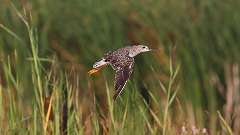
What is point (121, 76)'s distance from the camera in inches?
112

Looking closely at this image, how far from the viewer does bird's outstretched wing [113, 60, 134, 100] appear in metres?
2.72

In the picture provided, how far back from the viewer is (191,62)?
671cm

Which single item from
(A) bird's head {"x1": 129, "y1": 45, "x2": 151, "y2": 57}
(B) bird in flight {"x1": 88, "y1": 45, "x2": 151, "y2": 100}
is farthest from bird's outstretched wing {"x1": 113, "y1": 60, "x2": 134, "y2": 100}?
(A) bird's head {"x1": 129, "y1": 45, "x2": 151, "y2": 57}

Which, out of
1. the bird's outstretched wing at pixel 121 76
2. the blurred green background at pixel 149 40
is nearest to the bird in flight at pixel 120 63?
the bird's outstretched wing at pixel 121 76

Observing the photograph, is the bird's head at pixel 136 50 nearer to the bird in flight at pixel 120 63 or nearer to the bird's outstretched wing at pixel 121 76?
the bird in flight at pixel 120 63

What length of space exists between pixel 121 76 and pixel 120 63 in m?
0.17

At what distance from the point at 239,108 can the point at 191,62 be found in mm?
780

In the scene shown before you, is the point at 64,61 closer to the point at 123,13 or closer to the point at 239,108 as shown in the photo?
the point at 123,13

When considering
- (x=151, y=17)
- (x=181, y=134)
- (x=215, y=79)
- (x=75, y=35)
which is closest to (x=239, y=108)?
(x=215, y=79)

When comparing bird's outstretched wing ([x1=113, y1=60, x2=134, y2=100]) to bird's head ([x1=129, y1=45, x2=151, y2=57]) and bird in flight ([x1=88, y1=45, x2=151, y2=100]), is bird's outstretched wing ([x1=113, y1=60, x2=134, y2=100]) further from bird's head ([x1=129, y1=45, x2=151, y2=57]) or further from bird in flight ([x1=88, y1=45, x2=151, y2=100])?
bird's head ([x1=129, y1=45, x2=151, y2=57])

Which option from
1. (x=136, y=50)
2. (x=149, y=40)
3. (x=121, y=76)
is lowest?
(x=121, y=76)

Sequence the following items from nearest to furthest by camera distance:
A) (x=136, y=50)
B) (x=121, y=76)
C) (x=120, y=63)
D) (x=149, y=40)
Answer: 1. (x=121, y=76)
2. (x=120, y=63)
3. (x=136, y=50)
4. (x=149, y=40)

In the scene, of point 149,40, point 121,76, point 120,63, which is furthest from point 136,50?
point 149,40

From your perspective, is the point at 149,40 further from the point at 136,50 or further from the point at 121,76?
the point at 121,76
